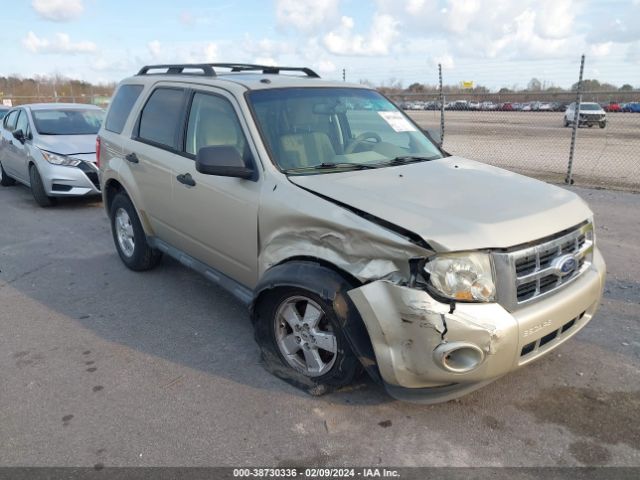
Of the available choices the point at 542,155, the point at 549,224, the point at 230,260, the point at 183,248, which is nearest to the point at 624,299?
the point at 549,224

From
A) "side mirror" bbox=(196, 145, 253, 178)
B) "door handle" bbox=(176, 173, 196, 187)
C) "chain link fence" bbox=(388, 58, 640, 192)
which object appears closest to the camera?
"side mirror" bbox=(196, 145, 253, 178)

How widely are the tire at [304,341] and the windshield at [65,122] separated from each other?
7.38 metres

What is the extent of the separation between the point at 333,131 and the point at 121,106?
2.67 m

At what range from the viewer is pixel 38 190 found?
866 centimetres

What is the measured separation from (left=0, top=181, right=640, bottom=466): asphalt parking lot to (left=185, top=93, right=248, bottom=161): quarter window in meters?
1.44

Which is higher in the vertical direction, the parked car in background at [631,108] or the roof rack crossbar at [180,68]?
the roof rack crossbar at [180,68]

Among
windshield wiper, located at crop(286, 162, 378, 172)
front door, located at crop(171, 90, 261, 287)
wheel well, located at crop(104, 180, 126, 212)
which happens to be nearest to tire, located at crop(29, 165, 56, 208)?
wheel well, located at crop(104, 180, 126, 212)

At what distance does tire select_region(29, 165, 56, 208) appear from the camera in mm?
8602

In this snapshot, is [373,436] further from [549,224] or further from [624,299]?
[624,299]

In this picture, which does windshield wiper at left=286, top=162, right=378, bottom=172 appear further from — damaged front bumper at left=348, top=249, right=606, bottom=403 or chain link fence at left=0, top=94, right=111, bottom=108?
chain link fence at left=0, top=94, right=111, bottom=108

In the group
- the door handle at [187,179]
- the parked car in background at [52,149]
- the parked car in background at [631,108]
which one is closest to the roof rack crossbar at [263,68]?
the door handle at [187,179]

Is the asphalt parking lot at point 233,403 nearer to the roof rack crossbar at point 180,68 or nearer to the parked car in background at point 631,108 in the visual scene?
the roof rack crossbar at point 180,68

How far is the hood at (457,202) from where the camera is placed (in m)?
2.73

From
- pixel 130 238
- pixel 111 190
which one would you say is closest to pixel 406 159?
pixel 130 238
